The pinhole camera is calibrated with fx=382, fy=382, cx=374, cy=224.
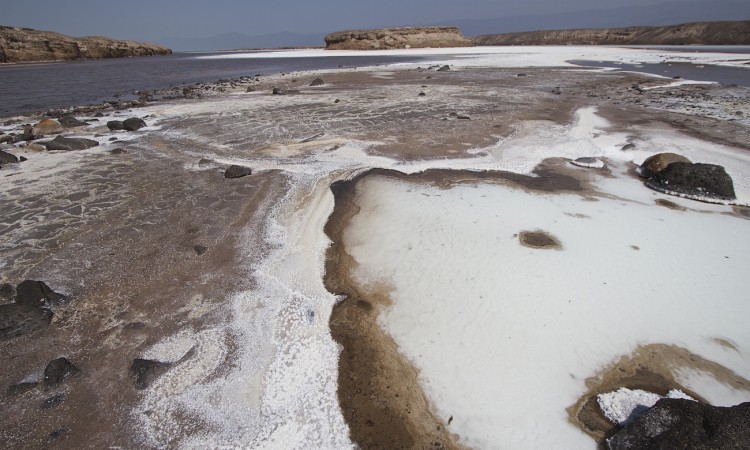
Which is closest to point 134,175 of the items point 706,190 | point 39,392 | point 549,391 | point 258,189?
point 258,189

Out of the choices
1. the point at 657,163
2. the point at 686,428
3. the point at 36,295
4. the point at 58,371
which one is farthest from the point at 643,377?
the point at 36,295

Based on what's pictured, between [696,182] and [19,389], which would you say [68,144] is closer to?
[19,389]

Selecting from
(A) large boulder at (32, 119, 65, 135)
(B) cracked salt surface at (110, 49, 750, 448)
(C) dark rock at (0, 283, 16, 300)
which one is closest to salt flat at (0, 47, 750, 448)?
(B) cracked salt surface at (110, 49, 750, 448)

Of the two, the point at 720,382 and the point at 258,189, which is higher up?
the point at 258,189

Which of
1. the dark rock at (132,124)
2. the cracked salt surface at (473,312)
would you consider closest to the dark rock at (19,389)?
the cracked salt surface at (473,312)

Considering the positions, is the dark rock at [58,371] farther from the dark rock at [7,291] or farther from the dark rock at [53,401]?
the dark rock at [7,291]

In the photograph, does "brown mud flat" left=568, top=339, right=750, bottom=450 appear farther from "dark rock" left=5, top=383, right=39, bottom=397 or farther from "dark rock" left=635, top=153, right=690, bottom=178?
"dark rock" left=635, top=153, right=690, bottom=178

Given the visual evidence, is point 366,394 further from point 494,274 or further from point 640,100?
point 640,100
